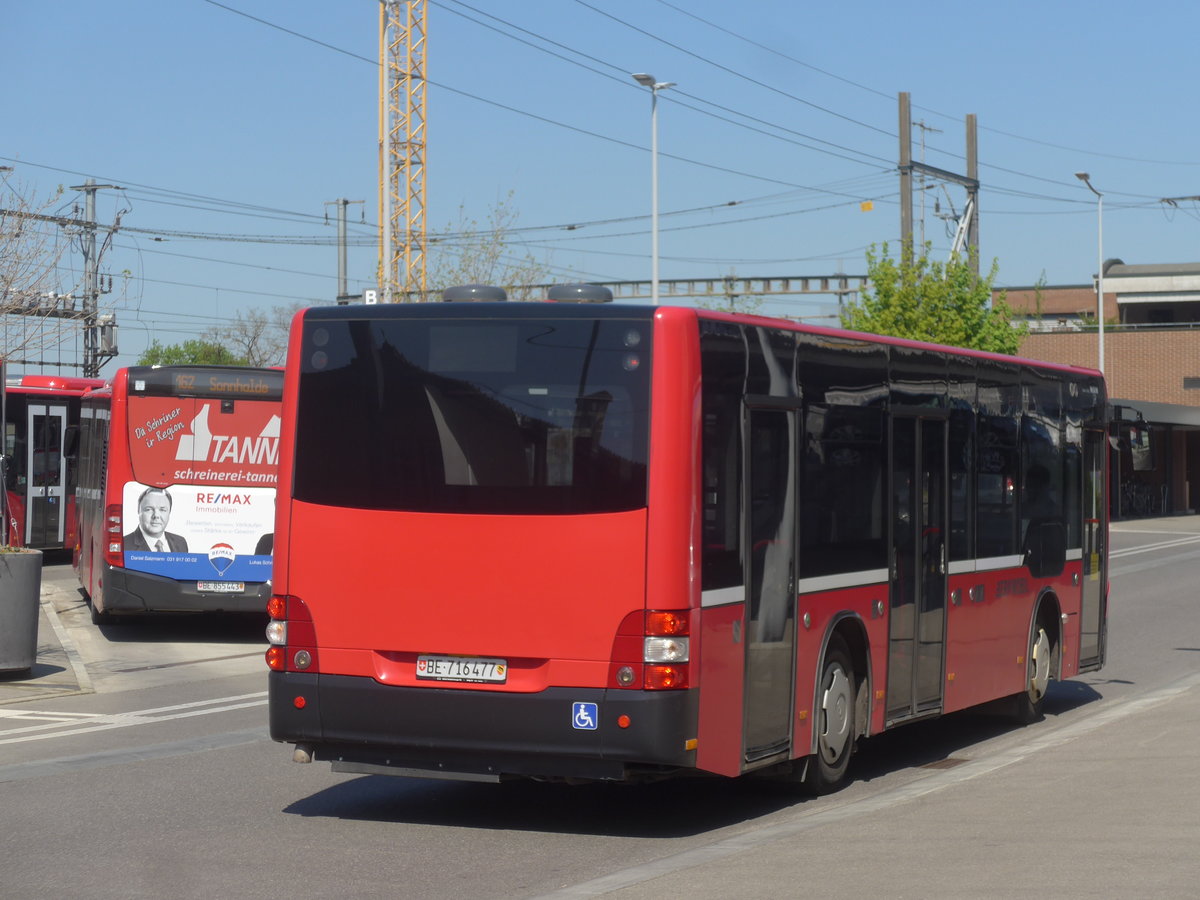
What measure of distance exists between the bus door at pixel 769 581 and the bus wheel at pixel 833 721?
519 millimetres

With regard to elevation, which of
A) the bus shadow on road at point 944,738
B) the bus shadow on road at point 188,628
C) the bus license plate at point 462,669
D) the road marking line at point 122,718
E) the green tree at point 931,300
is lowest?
the bus shadow on road at point 944,738

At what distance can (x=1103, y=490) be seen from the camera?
1501cm

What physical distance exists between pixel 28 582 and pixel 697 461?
344 inches

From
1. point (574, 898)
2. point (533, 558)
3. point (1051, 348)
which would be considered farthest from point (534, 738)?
point (1051, 348)

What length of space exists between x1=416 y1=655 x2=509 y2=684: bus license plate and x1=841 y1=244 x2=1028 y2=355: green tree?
42.9 meters

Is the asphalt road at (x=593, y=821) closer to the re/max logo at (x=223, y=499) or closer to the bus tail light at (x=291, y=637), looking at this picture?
the bus tail light at (x=291, y=637)

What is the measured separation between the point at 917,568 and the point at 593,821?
297 cm

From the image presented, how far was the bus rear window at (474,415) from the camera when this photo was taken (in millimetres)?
8305

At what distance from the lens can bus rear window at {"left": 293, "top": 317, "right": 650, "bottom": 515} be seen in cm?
830

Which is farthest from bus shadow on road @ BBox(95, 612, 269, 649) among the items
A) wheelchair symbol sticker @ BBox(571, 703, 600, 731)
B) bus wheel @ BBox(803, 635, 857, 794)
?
wheelchair symbol sticker @ BBox(571, 703, 600, 731)

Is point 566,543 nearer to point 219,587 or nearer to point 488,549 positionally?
point 488,549

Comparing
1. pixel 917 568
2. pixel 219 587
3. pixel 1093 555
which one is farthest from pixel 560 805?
pixel 219 587

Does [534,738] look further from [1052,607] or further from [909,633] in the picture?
[1052,607]

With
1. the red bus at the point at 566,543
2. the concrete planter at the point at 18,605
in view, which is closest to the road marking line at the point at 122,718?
the concrete planter at the point at 18,605
